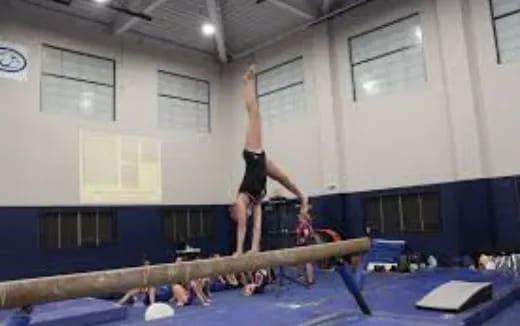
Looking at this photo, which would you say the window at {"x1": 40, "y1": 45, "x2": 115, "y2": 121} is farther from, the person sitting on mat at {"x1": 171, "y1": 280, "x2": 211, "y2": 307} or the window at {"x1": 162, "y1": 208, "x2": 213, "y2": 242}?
the person sitting on mat at {"x1": 171, "y1": 280, "x2": 211, "y2": 307}

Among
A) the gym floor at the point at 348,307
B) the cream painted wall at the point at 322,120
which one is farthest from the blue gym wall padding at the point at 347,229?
the gym floor at the point at 348,307

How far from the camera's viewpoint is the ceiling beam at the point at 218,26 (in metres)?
11.0

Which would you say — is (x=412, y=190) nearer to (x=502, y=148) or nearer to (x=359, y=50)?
(x=502, y=148)

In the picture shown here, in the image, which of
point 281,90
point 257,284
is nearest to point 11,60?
point 281,90

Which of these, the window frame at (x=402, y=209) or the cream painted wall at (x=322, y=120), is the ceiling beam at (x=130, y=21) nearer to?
the cream painted wall at (x=322, y=120)

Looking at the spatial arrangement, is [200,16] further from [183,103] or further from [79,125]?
[79,125]

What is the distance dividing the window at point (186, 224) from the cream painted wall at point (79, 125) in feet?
1.00

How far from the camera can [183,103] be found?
43.2 ft

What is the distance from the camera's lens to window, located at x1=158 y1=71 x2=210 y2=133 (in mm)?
12766

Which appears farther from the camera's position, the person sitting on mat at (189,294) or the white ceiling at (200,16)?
the white ceiling at (200,16)

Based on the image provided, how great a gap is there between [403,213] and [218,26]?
6120 millimetres

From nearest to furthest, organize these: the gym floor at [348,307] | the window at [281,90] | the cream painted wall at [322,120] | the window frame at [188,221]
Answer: the gym floor at [348,307]
the cream painted wall at [322,120]
the window frame at [188,221]
the window at [281,90]

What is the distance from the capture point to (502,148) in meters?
9.17

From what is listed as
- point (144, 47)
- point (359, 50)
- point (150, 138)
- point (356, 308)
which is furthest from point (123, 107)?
point (356, 308)
